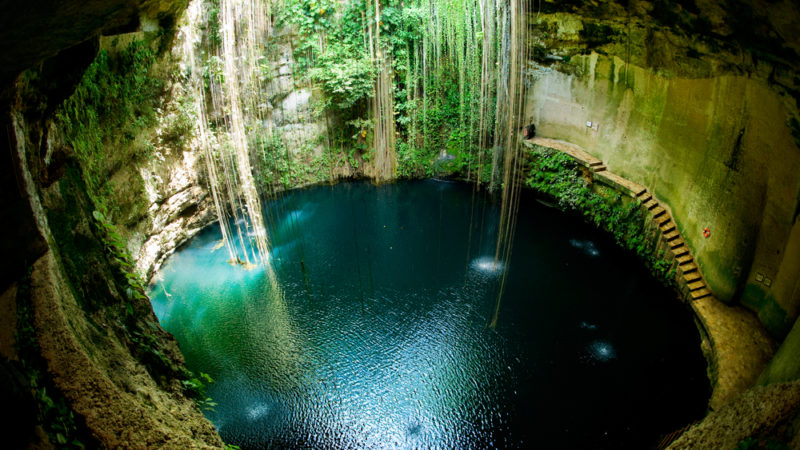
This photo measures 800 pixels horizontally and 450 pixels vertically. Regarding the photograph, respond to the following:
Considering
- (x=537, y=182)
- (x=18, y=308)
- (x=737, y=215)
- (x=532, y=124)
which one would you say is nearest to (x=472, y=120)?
(x=532, y=124)

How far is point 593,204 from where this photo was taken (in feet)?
30.6

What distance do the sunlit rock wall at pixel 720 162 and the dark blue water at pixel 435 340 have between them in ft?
3.75

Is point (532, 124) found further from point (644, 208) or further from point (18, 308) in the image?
point (18, 308)

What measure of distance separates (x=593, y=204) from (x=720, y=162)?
2.98m

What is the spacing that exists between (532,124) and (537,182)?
1757mm

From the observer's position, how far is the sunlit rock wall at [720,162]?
5.38 meters

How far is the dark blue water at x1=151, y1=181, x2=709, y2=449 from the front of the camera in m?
5.38

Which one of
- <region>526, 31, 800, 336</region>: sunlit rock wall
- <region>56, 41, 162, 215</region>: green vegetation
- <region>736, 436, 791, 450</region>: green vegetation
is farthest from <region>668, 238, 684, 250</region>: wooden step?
<region>56, 41, 162, 215</region>: green vegetation

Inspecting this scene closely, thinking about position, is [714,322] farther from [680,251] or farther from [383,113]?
[383,113]

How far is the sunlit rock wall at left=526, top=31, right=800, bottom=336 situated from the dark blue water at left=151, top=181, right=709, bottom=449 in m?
1.14

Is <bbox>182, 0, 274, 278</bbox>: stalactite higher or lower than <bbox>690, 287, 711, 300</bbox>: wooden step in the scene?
higher

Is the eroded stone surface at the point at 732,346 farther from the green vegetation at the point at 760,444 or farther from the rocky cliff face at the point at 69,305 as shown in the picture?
the rocky cliff face at the point at 69,305

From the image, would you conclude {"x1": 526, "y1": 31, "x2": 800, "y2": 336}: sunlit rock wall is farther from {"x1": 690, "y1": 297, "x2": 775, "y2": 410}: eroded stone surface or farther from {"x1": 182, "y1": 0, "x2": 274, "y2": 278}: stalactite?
{"x1": 182, "y1": 0, "x2": 274, "y2": 278}: stalactite

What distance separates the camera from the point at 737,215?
6145 millimetres
